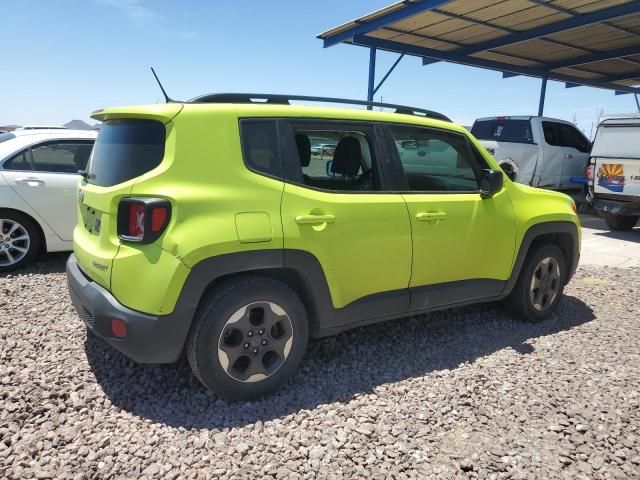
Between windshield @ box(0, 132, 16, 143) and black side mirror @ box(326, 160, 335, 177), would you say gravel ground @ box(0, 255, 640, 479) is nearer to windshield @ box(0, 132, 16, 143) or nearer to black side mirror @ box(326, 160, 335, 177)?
black side mirror @ box(326, 160, 335, 177)

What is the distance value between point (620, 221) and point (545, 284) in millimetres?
6334

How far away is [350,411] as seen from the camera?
2838mm

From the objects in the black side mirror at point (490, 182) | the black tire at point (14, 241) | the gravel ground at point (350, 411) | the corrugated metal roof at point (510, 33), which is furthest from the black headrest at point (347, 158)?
the corrugated metal roof at point (510, 33)

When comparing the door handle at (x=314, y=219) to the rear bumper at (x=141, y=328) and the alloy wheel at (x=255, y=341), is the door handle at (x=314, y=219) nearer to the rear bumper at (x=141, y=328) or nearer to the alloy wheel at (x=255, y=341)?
the alloy wheel at (x=255, y=341)

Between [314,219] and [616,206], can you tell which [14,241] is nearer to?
[314,219]

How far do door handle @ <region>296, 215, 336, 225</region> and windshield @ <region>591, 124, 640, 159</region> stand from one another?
743 centimetres

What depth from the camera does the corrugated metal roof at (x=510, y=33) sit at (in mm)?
9391

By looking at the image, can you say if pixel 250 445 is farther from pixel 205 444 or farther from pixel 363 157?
pixel 363 157

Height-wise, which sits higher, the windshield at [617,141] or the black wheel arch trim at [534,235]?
the windshield at [617,141]

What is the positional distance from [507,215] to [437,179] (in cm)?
69

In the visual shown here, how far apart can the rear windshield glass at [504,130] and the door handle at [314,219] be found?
9216mm

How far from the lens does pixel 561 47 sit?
12445 mm

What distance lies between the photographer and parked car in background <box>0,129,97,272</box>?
5.21 metres

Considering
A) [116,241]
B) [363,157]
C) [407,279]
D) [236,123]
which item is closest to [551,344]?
[407,279]
